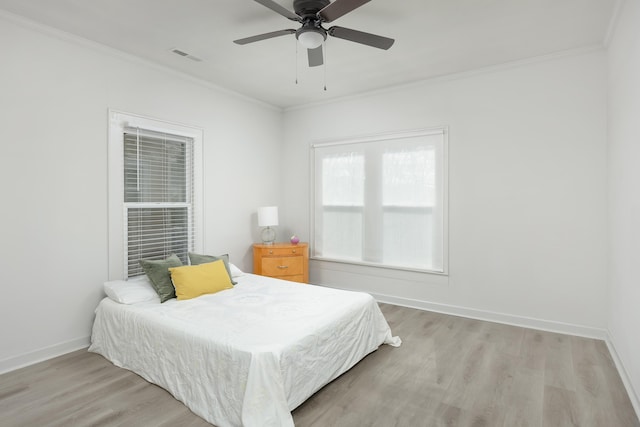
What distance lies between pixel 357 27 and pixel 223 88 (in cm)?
215

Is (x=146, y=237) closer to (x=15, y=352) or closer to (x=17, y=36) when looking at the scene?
(x=15, y=352)

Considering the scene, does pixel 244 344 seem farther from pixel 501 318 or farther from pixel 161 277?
pixel 501 318

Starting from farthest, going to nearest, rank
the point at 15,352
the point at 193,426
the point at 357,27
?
1. the point at 357,27
2. the point at 15,352
3. the point at 193,426

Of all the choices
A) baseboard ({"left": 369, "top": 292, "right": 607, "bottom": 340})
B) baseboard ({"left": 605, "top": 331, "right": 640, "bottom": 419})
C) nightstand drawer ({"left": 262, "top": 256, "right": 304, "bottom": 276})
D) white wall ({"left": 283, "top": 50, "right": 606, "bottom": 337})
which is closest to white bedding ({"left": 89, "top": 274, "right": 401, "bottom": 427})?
baseboard ({"left": 369, "top": 292, "right": 607, "bottom": 340})

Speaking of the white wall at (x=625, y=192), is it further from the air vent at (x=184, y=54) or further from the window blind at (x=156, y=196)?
the window blind at (x=156, y=196)

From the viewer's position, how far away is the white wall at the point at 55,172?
9.11ft

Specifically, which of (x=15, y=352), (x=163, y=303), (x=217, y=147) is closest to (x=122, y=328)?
(x=163, y=303)

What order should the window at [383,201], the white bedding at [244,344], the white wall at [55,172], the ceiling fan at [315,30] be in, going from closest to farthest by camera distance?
the white bedding at [244,344]
the ceiling fan at [315,30]
the white wall at [55,172]
the window at [383,201]

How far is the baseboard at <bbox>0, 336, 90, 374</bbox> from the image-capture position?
275 cm

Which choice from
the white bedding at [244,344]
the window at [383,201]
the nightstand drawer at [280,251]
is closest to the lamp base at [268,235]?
the nightstand drawer at [280,251]

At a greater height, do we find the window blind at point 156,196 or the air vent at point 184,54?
the air vent at point 184,54

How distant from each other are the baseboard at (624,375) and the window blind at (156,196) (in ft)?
13.2

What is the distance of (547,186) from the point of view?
3576mm

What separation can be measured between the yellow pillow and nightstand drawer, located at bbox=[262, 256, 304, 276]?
1.19 metres
